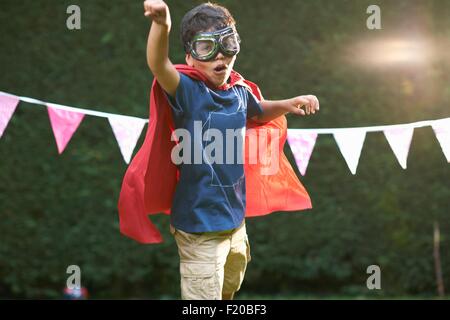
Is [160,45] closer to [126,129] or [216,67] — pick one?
[216,67]

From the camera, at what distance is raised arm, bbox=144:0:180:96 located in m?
2.50

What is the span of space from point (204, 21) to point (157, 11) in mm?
452

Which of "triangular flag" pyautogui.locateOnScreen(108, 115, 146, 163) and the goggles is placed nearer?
the goggles

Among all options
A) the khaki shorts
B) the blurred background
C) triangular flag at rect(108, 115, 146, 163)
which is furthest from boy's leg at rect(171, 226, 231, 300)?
the blurred background

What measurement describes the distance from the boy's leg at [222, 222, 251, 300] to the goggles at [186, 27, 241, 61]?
2.47 ft

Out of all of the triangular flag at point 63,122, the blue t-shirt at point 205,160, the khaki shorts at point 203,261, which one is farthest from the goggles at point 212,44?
the triangular flag at point 63,122

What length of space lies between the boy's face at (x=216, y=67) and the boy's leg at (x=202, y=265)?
25.6 inches

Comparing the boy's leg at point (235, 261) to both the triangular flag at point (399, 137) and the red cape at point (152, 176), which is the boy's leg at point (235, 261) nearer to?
the red cape at point (152, 176)

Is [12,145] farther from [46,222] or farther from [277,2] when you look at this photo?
[277,2]

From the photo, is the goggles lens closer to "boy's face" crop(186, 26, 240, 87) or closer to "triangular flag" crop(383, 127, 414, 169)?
"boy's face" crop(186, 26, 240, 87)

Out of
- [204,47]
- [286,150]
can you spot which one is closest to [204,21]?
[204,47]

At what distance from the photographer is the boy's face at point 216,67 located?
2.89 meters

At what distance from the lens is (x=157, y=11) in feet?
8.18
